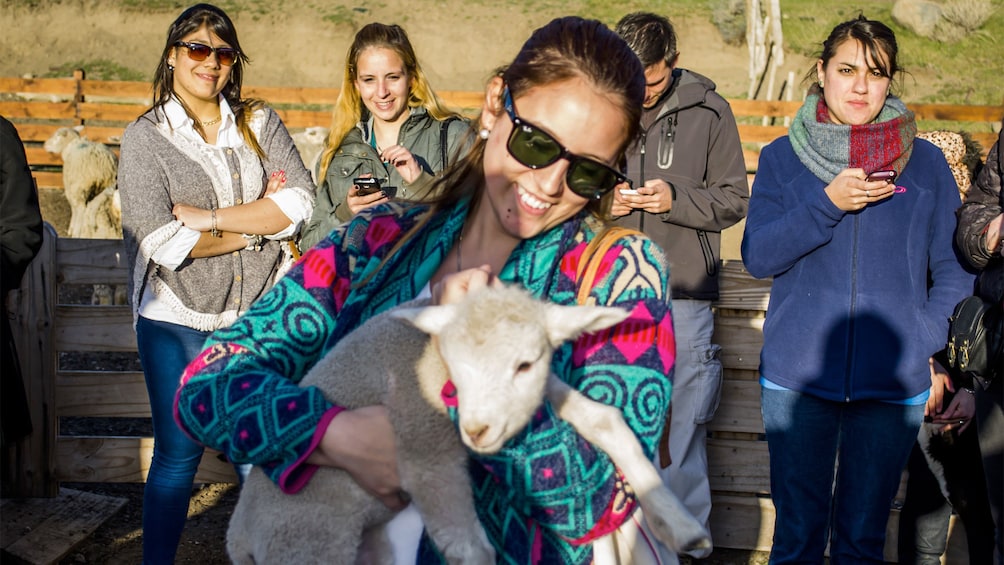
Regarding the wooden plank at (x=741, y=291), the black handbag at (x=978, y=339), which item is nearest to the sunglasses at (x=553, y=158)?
the black handbag at (x=978, y=339)

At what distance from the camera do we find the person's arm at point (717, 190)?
3908mm

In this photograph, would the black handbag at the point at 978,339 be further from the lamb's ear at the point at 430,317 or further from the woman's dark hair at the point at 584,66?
the lamb's ear at the point at 430,317

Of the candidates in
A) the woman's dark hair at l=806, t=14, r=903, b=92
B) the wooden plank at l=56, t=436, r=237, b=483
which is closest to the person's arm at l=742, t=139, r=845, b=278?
the woman's dark hair at l=806, t=14, r=903, b=92

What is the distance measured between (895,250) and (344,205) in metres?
2.21

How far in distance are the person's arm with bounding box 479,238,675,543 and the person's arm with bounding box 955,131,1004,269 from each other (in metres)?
1.96

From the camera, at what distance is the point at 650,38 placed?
4008 millimetres

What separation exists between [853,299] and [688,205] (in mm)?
871

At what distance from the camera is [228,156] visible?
3.92 metres

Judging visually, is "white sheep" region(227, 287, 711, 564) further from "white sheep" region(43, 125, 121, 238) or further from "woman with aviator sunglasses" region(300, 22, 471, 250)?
"white sheep" region(43, 125, 121, 238)

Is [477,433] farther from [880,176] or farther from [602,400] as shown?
[880,176]

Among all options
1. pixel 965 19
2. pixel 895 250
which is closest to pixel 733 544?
pixel 895 250

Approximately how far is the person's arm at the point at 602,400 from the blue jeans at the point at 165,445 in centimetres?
228

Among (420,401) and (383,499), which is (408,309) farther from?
(383,499)

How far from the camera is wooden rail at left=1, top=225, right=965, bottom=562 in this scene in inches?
181
